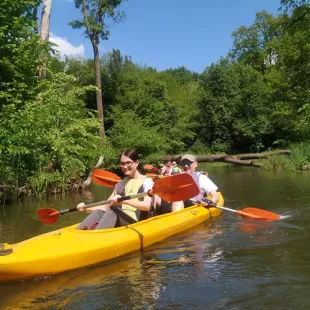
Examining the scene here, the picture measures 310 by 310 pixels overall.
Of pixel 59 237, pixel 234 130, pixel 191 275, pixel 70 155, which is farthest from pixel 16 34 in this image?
pixel 234 130

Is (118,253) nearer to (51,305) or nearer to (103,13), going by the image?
(51,305)

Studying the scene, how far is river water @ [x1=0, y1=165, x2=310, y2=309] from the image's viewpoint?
3.77 metres

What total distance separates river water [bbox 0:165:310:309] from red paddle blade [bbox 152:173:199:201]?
706 mm

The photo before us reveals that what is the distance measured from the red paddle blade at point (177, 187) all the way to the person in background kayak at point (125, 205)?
0.67 ft

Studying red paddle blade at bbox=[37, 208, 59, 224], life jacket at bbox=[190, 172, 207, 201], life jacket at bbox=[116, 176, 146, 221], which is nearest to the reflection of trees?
life jacket at bbox=[116, 176, 146, 221]

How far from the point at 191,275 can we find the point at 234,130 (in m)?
25.1

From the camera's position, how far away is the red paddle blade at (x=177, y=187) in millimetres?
5398

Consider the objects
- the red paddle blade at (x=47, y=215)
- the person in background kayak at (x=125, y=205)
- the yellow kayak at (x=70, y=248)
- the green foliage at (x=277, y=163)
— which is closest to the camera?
the yellow kayak at (x=70, y=248)

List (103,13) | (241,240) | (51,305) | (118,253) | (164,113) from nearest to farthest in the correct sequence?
(51,305) → (118,253) → (241,240) → (103,13) → (164,113)

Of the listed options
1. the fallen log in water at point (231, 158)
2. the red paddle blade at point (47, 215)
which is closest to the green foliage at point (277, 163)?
the fallen log in water at point (231, 158)

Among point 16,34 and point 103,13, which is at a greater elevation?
point 103,13

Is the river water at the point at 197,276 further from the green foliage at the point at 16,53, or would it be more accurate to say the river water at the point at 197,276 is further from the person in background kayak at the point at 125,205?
the green foliage at the point at 16,53

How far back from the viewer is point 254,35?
3800 centimetres

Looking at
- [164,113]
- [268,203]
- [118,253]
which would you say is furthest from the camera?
[164,113]
